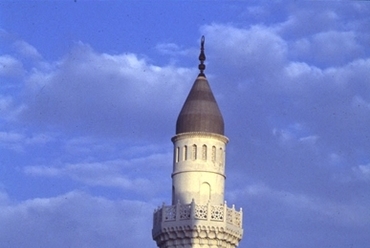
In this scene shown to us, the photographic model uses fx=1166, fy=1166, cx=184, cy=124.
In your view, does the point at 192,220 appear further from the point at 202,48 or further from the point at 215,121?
the point at 202,48

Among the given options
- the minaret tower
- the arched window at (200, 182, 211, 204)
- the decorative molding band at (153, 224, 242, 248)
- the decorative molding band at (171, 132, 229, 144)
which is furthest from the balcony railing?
the decorative molding band at (171, 132, 229, 144)

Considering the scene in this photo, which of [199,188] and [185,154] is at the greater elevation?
[185,154]

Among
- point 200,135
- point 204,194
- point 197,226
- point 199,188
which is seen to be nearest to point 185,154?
point 200,135

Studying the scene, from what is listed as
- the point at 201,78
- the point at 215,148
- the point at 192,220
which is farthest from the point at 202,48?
the point at 192,220

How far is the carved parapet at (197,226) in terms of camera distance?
6594 cm

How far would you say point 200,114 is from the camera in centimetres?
6812

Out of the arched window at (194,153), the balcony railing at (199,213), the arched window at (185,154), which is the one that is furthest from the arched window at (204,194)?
the arched window at (185,154)

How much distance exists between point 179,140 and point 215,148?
7.26 feet

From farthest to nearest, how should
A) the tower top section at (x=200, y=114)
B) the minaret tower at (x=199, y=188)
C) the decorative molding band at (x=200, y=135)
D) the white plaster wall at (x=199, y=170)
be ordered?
the tower top section at (x=200, y=114)
the decorative molding band at (x=200, y=135)
the white plaster wall at (x=199, y=170)
the minaret tower at (x=199, y=188)

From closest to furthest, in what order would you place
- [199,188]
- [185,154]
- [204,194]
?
[204,194]
[199,188]
[185,154]

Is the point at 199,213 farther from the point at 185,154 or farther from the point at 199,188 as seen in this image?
the point at 185,154

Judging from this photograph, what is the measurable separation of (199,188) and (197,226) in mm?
2485

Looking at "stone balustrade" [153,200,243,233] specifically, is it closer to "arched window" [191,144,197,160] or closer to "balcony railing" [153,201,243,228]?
"balcony railing" [153,201,243,228]

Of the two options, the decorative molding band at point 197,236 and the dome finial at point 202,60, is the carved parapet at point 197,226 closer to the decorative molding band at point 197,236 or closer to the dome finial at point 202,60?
the decorative molding band at point 197,236
